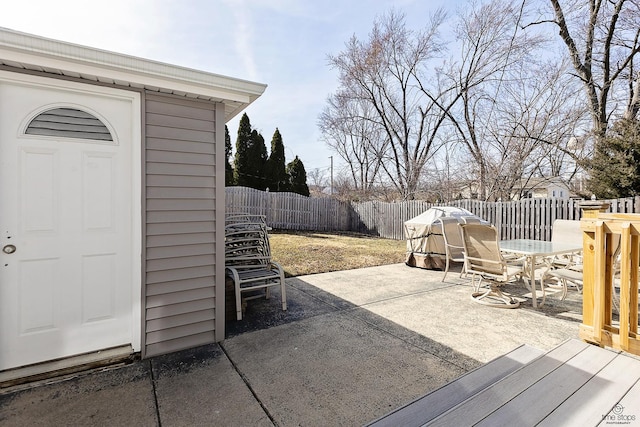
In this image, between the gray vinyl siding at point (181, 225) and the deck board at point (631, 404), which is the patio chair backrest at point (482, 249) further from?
the gray vinyl siding at point (181, 225)

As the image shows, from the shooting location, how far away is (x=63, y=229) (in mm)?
2430

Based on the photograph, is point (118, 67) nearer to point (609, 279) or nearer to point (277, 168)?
point (609, 279)

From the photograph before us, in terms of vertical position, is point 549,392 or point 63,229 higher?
point 63,229

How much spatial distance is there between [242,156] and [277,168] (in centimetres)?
220

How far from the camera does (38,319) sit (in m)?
2.36

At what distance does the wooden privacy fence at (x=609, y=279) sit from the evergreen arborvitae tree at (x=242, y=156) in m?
16.5

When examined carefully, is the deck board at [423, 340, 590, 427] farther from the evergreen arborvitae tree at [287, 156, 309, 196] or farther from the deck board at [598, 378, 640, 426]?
the evergreen arborvitae tree at [287, 156, 309, 196]

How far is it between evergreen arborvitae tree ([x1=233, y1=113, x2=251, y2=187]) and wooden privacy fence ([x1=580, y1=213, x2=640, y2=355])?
648 inches

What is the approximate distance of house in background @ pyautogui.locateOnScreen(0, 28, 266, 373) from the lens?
2.27 m

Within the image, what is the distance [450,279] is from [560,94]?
33.9 ft

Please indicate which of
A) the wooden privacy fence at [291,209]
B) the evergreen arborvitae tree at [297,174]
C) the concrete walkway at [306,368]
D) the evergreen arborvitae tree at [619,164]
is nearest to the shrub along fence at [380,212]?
the wooden privacy fence at [291,209]

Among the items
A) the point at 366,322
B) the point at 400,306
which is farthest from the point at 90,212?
the point at 400,306

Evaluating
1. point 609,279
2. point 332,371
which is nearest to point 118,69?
point 332,371

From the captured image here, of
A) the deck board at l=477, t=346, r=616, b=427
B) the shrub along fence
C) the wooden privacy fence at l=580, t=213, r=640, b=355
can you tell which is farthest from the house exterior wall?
the shrub along fence
